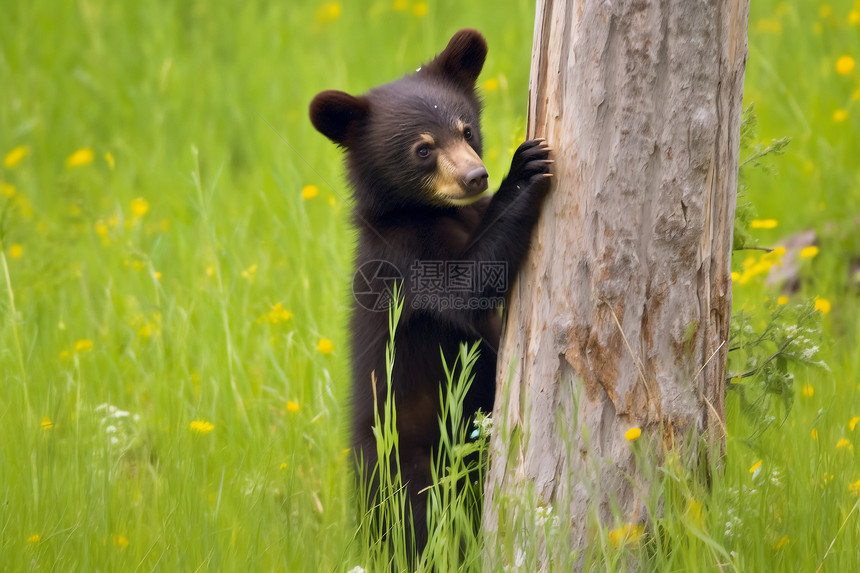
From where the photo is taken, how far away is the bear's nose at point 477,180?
311 centimetres

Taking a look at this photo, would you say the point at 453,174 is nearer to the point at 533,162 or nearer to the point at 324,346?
the point at 533,162

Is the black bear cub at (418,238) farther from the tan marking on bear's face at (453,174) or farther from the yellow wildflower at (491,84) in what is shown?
the yellow wildflower at (491,84)

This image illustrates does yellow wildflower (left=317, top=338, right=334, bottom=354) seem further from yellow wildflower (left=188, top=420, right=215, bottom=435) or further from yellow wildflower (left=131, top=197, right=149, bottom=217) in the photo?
yellow wildflower (left=131, top=197, right=149, bottom=217)

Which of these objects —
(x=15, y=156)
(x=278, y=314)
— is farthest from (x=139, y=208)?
(x=278, y=314)

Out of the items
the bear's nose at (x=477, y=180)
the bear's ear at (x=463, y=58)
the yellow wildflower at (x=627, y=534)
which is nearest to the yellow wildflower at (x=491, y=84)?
the bear's ear at (x=463, y=58)

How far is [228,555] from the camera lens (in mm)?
2730

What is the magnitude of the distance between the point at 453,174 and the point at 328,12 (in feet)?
19.6

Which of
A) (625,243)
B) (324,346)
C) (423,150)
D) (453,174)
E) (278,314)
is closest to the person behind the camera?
(625,243)

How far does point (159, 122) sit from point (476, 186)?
16.2ft

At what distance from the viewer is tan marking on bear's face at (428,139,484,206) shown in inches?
126

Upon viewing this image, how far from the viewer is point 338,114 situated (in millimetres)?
3473

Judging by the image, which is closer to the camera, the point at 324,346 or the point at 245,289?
the point at 324,346

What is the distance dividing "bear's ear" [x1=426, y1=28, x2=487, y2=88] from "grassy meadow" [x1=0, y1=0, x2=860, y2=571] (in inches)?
14.3

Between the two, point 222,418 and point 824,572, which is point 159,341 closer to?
point 222,418
